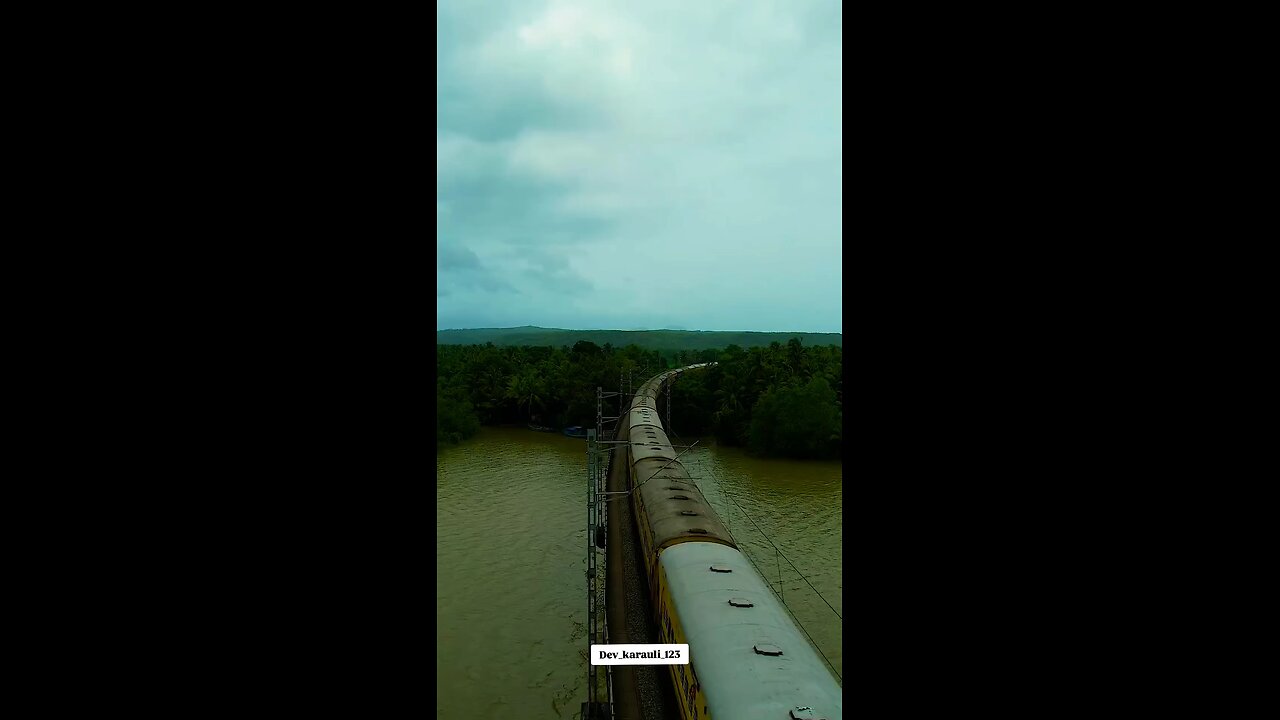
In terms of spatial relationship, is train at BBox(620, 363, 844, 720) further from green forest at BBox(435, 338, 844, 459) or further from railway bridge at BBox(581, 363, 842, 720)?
green forest at BBox(435, 338, 844, 459)

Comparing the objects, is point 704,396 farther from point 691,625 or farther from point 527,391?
point 691,625

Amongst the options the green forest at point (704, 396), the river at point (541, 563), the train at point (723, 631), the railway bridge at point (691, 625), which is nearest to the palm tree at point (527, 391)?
the green forest at point (704, 396)

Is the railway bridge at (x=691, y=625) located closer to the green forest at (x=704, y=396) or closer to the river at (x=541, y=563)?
the river at (x=541, y=563)

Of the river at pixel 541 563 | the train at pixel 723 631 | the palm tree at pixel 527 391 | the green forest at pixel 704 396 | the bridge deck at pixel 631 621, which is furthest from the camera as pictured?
the palm tree at pixel 527 391

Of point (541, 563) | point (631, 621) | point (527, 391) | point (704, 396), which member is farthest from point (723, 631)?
point (527, 391)
